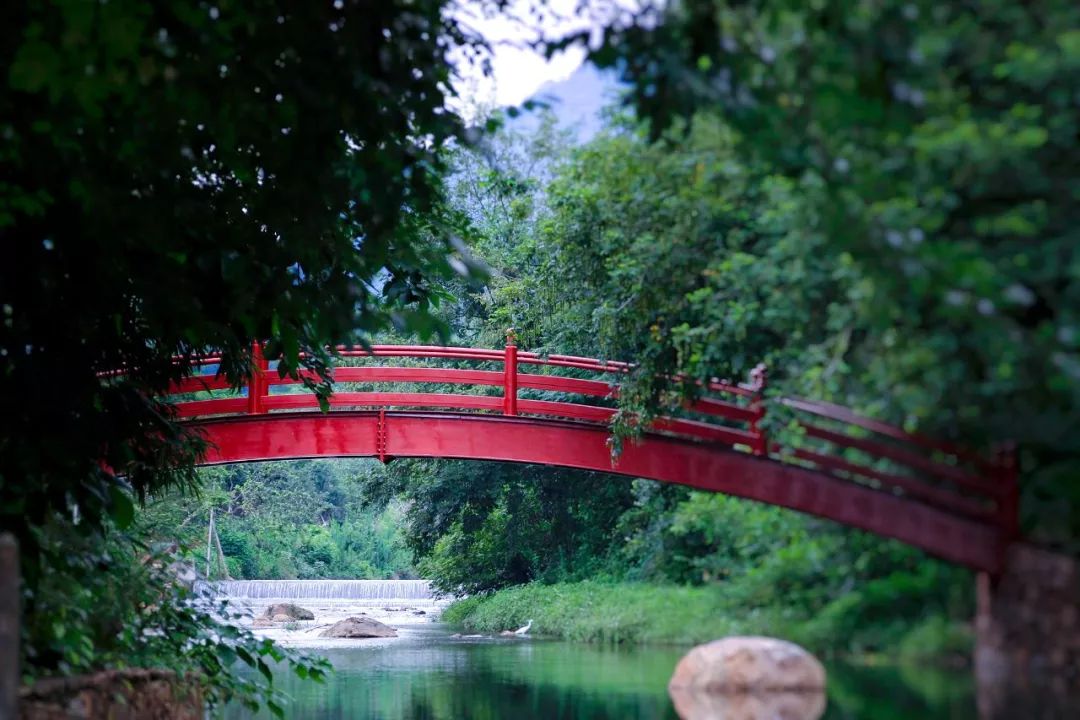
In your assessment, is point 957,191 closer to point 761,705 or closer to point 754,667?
point 754,667

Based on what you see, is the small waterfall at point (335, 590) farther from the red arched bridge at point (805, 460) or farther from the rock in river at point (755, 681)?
the rock in river at point (755, 681)

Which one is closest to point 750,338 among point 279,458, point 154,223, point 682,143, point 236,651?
point 682,143

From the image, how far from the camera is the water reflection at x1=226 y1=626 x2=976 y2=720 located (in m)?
4.81

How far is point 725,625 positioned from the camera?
5230 millimetres

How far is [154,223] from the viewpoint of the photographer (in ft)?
19.6

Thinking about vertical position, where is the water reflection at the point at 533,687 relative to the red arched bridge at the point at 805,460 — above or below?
below

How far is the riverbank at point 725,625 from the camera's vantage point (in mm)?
4762

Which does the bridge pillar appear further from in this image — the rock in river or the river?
the rock in river

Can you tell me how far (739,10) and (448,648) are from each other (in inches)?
407

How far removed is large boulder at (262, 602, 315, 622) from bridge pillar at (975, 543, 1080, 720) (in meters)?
18.3

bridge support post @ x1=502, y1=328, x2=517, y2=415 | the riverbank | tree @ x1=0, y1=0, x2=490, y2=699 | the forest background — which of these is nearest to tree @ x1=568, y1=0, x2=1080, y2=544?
the forest background

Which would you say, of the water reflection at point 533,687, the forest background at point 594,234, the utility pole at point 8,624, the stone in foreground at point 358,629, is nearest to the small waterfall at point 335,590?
the stone in foreground at point 358,629

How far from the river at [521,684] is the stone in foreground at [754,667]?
0.35 ft

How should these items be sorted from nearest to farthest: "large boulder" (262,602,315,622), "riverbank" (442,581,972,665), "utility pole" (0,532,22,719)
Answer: "utility pole" (0,532,22,719) → "riverbank" (442,581,972,665) → "large boulder" (262,602,315,622)
